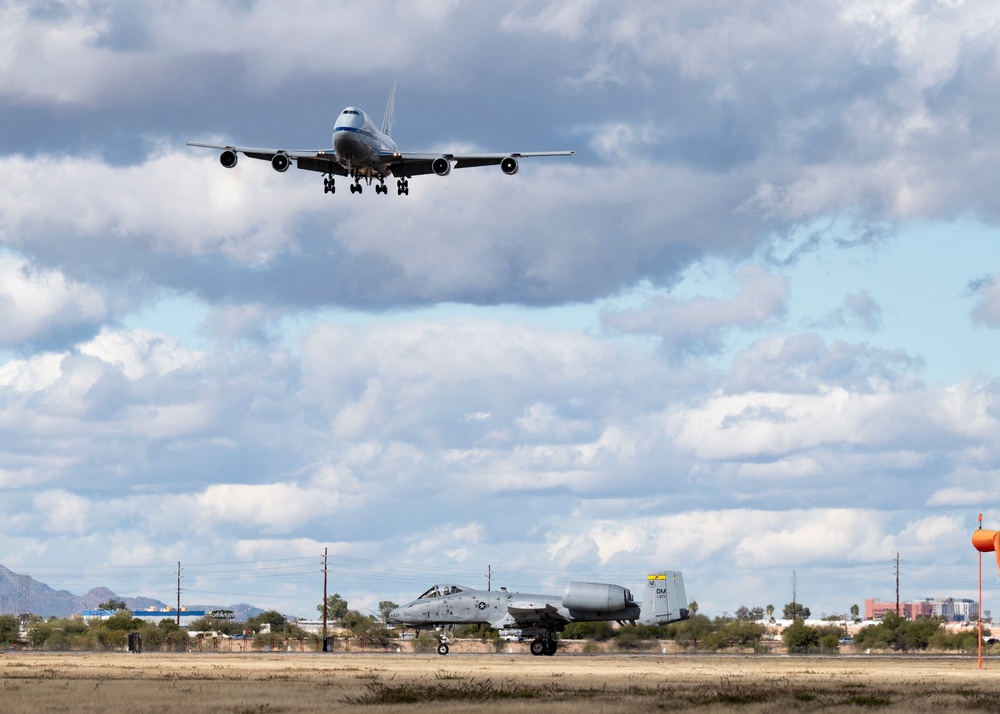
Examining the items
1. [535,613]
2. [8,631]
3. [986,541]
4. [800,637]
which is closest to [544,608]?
[535,613]

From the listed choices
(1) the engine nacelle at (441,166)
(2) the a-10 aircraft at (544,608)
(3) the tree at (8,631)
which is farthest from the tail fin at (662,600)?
(3) the tree at (8,631)

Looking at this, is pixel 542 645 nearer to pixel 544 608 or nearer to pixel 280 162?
pixel 544 608

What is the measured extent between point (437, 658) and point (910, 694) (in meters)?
31.8

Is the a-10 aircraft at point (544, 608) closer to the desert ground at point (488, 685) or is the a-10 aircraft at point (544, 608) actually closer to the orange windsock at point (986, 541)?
the desert ground at point (488, 685)

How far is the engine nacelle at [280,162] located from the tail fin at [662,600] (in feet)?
89.5

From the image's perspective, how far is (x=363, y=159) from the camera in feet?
225

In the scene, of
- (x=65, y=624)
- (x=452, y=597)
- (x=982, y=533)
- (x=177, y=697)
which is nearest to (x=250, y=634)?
(x=65, y=624)

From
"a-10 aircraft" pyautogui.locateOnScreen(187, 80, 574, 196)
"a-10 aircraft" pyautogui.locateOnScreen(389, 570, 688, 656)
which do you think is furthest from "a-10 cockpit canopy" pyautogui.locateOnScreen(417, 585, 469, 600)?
"a-10 aircraft" pyautogui.locateOnScreen(187, 80, 574, 196)

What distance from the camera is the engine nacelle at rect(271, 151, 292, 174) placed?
67312mm

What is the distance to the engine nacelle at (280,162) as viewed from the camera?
6731cm

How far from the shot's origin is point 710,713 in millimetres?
34562

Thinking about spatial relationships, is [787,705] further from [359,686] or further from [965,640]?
[965,640]

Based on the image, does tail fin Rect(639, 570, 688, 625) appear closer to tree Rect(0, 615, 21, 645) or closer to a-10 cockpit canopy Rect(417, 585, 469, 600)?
a-10 cockpit canopy Rect(417, 585, 469, 600)

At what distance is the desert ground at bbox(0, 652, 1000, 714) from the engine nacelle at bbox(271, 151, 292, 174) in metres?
22.8
